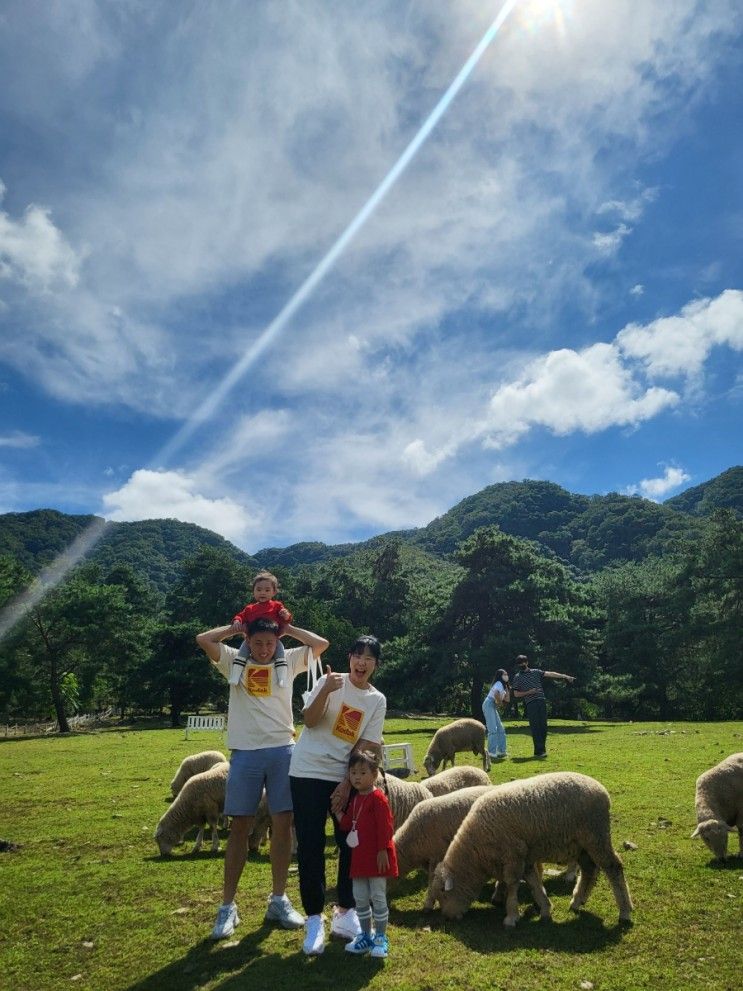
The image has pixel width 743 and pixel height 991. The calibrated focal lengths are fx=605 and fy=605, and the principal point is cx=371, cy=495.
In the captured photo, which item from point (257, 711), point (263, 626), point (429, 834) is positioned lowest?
point (429, 834)

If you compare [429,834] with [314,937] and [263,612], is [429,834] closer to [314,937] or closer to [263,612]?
[314,937]

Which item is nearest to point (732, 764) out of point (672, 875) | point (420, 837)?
point (672, 875)

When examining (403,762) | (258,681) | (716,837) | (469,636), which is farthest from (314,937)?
(469,636)

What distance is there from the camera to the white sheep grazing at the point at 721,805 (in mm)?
6984

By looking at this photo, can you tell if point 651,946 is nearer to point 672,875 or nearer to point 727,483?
point 672,875

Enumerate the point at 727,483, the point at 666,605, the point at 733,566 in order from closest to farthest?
the point at 733,566 < the point at 666,605 < the point at 727,483

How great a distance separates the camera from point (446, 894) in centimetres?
596

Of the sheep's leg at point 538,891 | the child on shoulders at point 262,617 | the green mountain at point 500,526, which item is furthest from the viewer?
the green mountain at point 500,526

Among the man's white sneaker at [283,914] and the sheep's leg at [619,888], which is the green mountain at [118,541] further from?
the sheep's leg at [619,888]

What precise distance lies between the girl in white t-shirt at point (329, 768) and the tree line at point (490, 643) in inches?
1150

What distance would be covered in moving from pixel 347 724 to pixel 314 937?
167cm

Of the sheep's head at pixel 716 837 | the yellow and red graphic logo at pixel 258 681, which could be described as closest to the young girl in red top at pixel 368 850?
the yellow and red graphic logo at pixel 258 681

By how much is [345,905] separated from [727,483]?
137868 mm

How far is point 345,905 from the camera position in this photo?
5.27 m
